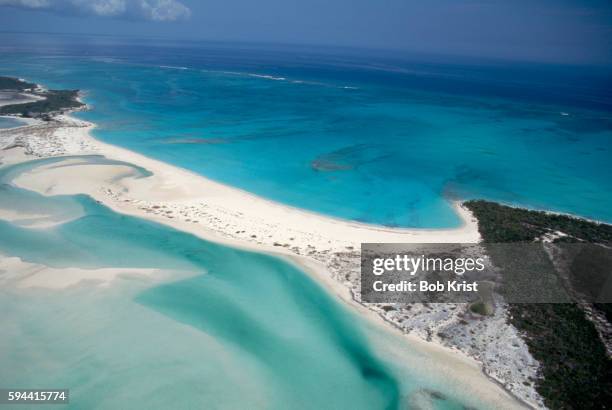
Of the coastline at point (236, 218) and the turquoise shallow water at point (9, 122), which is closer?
the coastline at point (236, 218)

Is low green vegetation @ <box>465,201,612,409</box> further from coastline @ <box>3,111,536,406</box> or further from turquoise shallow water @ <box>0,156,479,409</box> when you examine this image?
coastline @ <box>3,111,536,406</box>

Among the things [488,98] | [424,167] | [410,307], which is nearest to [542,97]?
[488,98]

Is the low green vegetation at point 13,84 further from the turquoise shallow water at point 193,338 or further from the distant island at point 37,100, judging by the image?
the turquoise shallow water at point 193,338

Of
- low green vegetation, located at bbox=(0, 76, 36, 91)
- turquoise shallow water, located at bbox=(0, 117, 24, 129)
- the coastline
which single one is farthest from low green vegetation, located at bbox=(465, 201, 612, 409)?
low green vegetation, located at bbox=(0, 76, 36, 91)

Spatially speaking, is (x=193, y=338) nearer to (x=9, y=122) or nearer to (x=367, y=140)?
(x=367, y=140)

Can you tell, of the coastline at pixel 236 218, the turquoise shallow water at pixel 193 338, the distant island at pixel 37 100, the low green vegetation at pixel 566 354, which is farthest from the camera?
the distant island at pixel 37 100

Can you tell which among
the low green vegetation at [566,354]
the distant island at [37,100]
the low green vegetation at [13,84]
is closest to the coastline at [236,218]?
the low green vegetation at [566,354]
